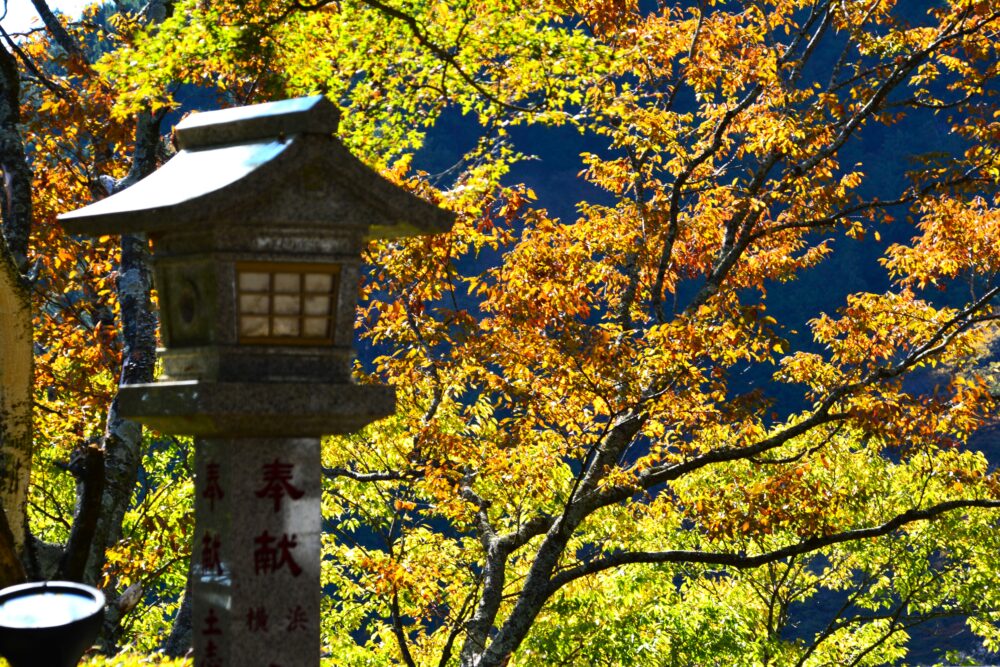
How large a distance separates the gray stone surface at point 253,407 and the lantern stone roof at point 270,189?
3.01ft

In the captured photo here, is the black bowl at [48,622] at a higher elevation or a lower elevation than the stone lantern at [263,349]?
lower

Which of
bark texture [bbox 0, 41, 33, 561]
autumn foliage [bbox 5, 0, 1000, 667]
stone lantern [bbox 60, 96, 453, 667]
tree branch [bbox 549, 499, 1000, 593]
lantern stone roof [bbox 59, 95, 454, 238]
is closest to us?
lantern stone roof [bbox 59, 95, 454, 238]

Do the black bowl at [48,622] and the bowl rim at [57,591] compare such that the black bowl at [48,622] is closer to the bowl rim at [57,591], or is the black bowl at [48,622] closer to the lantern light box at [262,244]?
the bowl rim at [57,591]

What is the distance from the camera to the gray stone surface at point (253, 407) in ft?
19.4

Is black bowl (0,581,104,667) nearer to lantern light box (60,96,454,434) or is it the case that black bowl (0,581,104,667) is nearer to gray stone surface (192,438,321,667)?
gray stone surface (192,438,321,667)

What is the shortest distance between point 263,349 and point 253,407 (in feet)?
1.19

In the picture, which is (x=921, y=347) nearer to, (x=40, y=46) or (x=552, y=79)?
(x=552, y=79)

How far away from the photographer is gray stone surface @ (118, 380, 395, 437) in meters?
5.92

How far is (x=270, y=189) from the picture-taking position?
5977 millimetres

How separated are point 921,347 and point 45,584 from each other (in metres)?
10.3

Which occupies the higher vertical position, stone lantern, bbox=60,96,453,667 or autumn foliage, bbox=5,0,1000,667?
autumn foliage, bbox=5,0,1000,667

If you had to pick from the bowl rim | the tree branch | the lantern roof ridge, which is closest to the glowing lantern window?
the lantern roof ridge

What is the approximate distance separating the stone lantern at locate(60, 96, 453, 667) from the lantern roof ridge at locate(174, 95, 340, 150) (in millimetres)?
13

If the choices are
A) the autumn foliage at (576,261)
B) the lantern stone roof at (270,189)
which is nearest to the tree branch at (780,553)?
the autumn foliage at (576,261)
